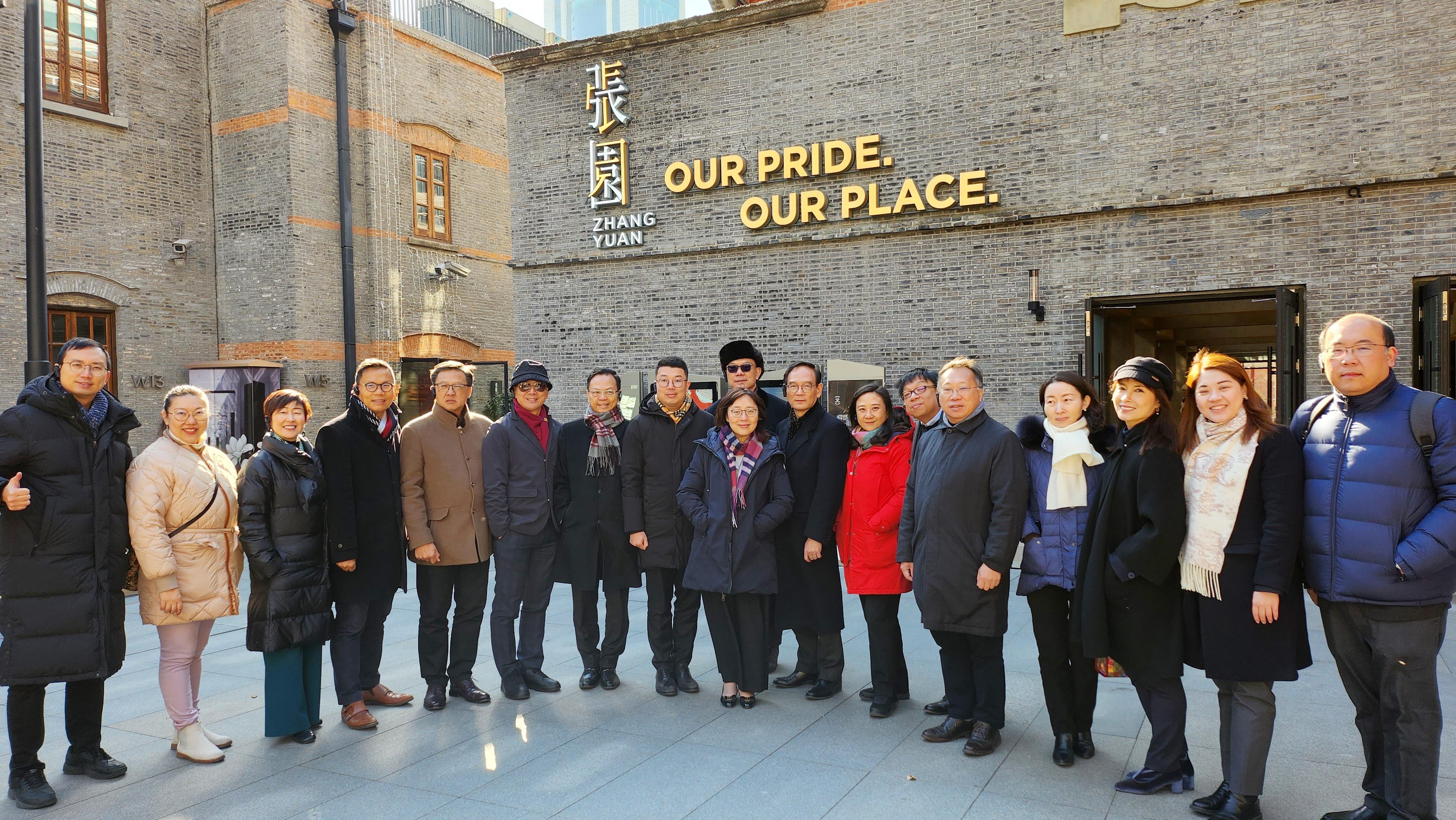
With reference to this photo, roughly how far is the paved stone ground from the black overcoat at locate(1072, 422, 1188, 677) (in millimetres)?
647

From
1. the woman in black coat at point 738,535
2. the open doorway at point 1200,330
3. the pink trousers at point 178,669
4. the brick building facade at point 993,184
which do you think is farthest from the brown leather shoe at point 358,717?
the brick building facade at point 993,184

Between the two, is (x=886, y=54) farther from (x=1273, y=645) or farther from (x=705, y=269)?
(x=1273, y=645)

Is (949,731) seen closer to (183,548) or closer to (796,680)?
(796,680)

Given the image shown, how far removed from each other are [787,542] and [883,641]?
80 cm

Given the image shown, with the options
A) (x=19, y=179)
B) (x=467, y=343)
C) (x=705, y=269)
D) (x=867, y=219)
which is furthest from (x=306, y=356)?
(x=867, y=219)

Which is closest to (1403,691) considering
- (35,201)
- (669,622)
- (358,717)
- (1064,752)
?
(1064,752)

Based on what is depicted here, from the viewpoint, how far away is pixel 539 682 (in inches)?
219

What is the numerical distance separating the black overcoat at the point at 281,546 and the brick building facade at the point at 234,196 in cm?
1174

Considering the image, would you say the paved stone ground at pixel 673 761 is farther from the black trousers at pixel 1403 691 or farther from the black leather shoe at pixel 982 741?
the black trousers at pixel 1403 691

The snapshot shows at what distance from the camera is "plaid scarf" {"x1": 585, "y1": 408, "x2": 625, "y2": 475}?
18.4 feet

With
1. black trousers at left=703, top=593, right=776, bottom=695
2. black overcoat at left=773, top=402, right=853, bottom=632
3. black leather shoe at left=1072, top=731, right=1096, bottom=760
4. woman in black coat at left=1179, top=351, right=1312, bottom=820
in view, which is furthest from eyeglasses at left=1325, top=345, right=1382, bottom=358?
black trousers at left=703, top=593, right=776, bottom=695

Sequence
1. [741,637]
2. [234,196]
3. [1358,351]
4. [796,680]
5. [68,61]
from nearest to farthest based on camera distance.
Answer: [1358,351] < [741,637] < [796,680] < [68,61] < [234,196]

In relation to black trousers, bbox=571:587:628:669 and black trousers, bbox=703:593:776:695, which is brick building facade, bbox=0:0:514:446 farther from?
Answer: black trousers, bbox=703:593:776:695

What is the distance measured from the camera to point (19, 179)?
1327 centimetres
